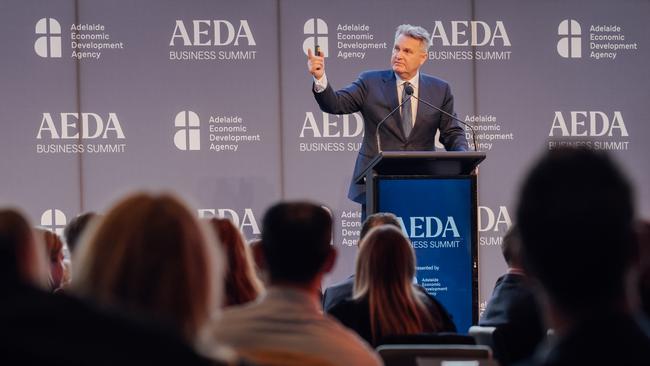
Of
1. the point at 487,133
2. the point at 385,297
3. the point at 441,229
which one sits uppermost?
the point at 487,133

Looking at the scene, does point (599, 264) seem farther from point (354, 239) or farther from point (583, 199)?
Result: point (354, 239)

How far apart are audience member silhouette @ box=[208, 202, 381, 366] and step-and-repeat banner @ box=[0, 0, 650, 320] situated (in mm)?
5550

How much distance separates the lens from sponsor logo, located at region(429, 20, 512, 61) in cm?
788

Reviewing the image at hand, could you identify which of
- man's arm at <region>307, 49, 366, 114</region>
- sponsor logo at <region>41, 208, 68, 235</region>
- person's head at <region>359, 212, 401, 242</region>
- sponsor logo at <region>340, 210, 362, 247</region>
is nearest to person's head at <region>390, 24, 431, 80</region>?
man's arm at <region>307, 49, 366, 114</region>

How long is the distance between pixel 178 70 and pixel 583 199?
696 cm

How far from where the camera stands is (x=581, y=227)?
3.19ft

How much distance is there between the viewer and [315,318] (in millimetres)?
1845

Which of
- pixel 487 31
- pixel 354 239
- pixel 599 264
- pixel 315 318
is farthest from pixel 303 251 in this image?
pixel 487 31

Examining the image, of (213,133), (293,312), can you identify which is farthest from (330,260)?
(213,133)

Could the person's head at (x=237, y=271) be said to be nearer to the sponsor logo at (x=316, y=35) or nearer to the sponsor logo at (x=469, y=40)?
the sponsor logo at (x=316, y=35)

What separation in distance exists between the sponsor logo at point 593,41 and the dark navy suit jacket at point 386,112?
94.1 inches

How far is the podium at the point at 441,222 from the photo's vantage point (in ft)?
15.0

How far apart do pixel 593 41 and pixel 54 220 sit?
504 cm

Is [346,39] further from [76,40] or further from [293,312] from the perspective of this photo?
[293,312]
